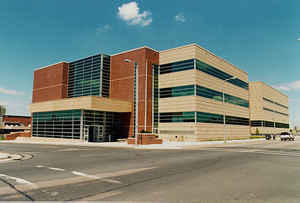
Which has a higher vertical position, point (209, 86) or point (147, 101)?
point (209, 86)

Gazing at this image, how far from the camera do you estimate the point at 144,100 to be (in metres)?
41.1

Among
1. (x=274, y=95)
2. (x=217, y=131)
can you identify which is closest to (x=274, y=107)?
(x=274, y=95)

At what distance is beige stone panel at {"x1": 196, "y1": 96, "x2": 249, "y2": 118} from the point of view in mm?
40706

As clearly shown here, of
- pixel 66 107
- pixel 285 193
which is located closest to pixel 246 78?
pixel 66 107

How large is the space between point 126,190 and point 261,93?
79.7 meters

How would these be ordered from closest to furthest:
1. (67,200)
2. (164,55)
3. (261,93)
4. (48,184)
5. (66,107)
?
(67,200)
(48,184)
(66,107)
(164,55)
(261,93)

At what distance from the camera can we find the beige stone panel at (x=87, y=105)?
35594mm

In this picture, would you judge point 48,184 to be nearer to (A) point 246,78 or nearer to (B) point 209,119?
(B) point 209,119

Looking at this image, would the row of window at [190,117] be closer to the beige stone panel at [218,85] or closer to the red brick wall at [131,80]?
the red brick wall at [131,80]

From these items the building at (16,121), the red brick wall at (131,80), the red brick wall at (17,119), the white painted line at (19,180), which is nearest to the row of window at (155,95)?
the red brick wall at (131,80)

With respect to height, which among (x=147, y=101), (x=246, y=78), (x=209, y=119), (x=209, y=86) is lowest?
(x=209, y=119)

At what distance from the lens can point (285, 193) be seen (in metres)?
6.80

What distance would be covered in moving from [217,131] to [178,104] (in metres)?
10.2

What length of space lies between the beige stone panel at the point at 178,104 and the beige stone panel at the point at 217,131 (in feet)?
11.1
